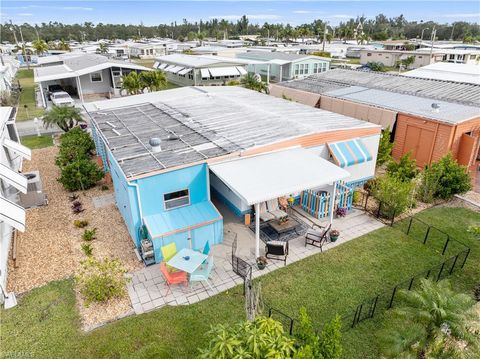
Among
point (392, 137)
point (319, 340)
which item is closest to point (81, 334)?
point (319, 340)

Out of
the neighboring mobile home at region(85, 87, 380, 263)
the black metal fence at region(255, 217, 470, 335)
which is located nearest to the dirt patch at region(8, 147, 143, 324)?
the neighboring mobile home at region(85, 87, 380, 263)

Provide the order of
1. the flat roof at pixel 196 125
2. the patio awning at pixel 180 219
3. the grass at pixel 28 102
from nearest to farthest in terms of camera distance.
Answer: the patio awning at pixel 180 219 < the flat roof at pixel 196 125 < the grass at pixel 28 102

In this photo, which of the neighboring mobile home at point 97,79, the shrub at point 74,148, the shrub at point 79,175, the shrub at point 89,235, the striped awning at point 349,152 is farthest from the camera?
the neighboring mobile home at point 97,79

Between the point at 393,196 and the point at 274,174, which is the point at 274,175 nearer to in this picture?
the point at 274,174

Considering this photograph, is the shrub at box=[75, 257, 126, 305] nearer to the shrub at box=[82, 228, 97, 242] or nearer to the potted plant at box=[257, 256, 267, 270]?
the shrub at box=[82, 228, 97, 242]

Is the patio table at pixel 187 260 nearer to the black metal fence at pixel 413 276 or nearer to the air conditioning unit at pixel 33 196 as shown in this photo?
the black metal fence at pixel 413 276

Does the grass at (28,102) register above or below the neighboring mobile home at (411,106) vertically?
below

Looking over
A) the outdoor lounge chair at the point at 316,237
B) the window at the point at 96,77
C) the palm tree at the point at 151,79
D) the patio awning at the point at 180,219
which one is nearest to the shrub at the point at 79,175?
the patio awning at the point at 180,219

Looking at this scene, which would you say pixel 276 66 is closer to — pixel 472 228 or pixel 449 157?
pixel 449 157
